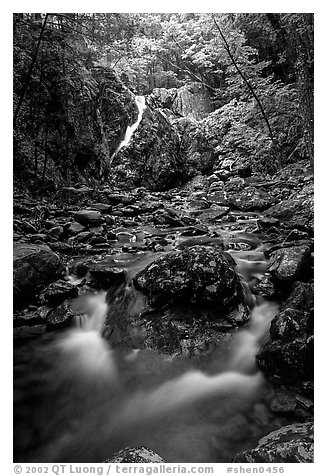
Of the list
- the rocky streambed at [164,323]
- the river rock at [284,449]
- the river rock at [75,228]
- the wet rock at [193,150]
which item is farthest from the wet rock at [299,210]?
the wet rock at [193,150]

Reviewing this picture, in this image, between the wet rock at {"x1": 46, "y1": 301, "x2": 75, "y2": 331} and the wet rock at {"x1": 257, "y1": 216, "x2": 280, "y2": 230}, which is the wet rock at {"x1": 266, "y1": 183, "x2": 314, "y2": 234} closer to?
the wet rock at {"x1": 257, "y1": 216, "x2": 280, "y2": 230}

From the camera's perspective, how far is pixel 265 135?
360 cm

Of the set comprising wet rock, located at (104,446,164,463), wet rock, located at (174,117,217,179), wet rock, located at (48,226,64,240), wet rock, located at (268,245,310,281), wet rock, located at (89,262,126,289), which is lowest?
wet rock, located at (104,446,164,463)

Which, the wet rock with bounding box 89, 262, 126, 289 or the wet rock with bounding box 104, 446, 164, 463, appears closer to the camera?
the wet rock with bounding box 104, 446, 164, 463

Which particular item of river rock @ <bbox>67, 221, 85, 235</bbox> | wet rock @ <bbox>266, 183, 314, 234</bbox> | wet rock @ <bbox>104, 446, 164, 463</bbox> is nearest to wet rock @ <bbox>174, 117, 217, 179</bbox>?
wet rock @ <bbox>266, 183, 314, 234</bbox>

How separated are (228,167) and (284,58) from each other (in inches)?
131

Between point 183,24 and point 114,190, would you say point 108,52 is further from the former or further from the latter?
point 114,190

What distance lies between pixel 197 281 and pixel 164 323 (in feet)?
1.15

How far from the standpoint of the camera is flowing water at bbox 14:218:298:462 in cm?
142

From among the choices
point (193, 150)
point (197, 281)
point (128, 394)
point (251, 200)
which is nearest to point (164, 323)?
point (197, 281)

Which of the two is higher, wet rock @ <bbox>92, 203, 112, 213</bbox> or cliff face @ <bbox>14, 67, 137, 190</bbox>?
cliff face @ <bbox>14, 67, 137, 190</bbox>

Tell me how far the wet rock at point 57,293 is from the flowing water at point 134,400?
28cm

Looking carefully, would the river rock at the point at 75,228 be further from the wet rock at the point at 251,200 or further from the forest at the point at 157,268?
the wet rock at the point at 251,200
